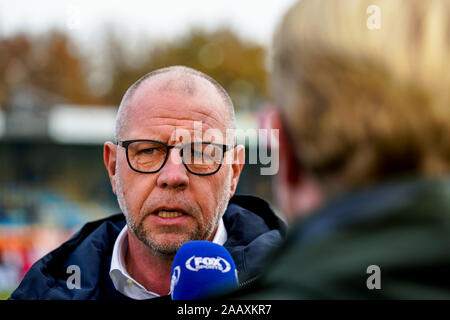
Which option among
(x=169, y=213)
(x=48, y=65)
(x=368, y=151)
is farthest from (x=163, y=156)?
(x=48, y=65)

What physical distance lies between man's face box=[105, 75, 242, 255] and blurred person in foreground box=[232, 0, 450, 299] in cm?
93

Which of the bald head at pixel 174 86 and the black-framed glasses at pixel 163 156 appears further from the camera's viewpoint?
the bald head at pixel 174 86

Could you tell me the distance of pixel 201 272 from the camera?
142 cm

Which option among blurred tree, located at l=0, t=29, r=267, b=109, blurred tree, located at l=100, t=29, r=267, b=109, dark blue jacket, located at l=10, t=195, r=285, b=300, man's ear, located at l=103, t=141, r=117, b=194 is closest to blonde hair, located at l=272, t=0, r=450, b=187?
dark blue jacket, located at l=10, t=195, r=285, b=300

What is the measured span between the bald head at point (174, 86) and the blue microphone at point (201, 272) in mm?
693

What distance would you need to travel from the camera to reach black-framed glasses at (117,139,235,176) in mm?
1926

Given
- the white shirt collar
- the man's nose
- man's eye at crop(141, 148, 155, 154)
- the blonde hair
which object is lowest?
the white shirt collar

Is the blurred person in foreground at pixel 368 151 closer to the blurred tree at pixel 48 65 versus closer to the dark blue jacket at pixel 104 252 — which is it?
the dark blue jacket at pixel 104 252

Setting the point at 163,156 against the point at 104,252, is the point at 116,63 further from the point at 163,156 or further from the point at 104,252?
the point at 163,156

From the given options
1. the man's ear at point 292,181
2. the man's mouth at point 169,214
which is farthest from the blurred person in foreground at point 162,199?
the man's ear at point 292,181

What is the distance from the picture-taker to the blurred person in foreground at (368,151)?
0.87 metres

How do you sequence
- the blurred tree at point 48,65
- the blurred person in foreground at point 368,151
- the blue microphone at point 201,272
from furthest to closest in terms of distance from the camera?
the blurred tree at point 48,65 → the blue microphone at point 201,272 → the blurred person in foreground at point 368,151

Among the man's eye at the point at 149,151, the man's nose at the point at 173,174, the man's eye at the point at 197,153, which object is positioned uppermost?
Answer: the man's eye at the point at 149,151

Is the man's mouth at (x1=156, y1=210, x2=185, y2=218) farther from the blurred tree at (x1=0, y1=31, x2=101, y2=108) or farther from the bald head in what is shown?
the blurred tree at (x1=0, y1=31, x2=101, y2=108)
